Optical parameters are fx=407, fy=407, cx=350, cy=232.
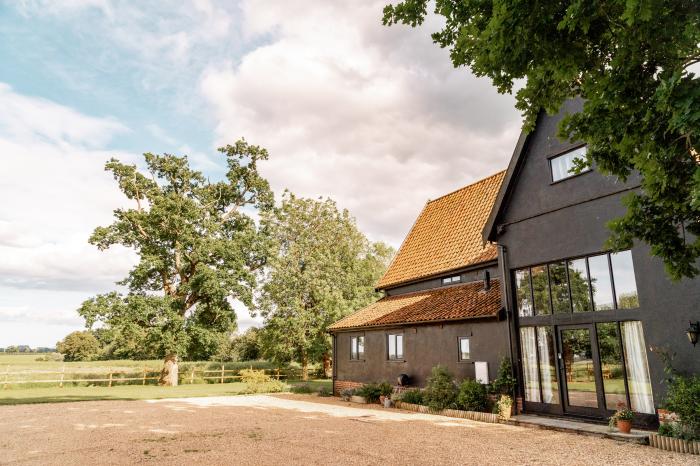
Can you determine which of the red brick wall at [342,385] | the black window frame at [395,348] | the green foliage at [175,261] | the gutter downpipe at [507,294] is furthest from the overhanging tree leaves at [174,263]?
the gutter downpipe at [507,294]

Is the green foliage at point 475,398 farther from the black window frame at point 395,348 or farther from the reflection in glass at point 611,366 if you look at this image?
the black window frame at point 395,348

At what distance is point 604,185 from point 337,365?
15158 mm

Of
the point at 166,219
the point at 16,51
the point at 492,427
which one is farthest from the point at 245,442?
the point at 166,219

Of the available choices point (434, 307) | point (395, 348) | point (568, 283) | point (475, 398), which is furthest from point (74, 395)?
point (568, 283)

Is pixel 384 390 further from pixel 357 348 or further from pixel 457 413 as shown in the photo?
pixel 457 413

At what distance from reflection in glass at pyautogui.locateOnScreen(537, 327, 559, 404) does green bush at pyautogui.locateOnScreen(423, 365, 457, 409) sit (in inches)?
113

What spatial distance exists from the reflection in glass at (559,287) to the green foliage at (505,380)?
7.47 ft

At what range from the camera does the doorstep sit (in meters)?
9.01

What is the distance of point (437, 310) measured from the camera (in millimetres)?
15898

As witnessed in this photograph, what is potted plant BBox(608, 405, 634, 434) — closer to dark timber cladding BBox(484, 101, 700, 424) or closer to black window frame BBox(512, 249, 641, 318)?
dark timber cladding BBox(484, 101, 700, 424)

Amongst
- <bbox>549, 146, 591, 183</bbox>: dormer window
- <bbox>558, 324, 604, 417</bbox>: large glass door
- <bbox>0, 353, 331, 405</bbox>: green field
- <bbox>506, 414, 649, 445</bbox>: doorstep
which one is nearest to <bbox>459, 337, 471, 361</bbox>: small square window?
<bbox>506, 414, 649, 445</bbox>: doorstep

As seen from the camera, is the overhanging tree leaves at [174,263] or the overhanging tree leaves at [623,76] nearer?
the overhanging tree leaves at [623,76]

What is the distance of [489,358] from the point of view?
44.6 feet

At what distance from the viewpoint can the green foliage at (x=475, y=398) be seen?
1286 centimetres
